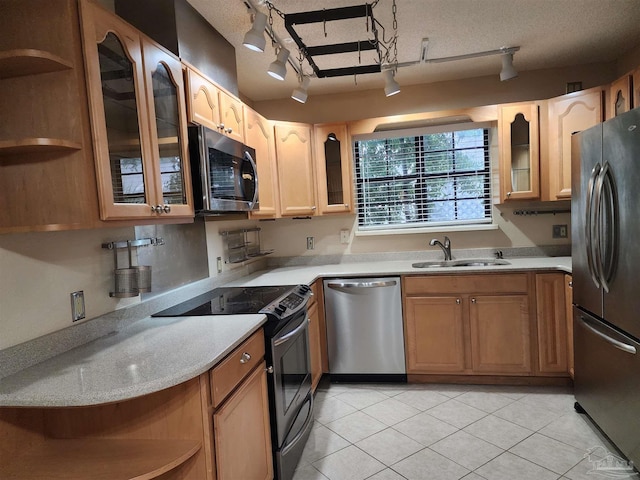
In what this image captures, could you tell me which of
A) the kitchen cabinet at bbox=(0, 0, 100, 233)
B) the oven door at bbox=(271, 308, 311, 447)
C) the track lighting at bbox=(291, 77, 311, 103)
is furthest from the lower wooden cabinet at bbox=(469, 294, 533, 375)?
the kitchen cabinet at bbox=(0, 0, 100, 233)

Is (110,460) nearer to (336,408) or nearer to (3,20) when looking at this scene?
(3,20)

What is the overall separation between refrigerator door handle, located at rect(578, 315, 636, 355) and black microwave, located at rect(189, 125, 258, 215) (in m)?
2.08

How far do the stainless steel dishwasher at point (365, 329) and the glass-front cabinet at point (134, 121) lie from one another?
1.56 meters

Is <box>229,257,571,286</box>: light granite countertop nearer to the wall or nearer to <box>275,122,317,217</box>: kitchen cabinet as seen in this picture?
<box>275,122,317,217</box>: kitchen cabinet

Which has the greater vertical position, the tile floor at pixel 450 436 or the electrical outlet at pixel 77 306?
the electrical outlet at pixel 77 306

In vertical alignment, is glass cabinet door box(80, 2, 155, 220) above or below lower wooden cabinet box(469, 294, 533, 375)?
above

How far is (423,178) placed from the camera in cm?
360

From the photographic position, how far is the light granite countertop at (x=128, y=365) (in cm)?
114

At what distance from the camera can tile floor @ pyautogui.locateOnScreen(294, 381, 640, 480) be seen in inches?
79.3

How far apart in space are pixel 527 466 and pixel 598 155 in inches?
64.6

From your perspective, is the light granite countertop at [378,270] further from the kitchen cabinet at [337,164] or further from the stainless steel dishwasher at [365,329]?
the kitchen cabinet at [337,164]

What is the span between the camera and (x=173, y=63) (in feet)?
5.87

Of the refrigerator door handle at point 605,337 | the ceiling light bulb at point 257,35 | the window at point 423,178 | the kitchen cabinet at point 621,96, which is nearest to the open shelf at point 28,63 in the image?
the ceiling light bulb at point 257,35

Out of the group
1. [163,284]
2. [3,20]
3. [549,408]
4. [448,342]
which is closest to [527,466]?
[549,408]
